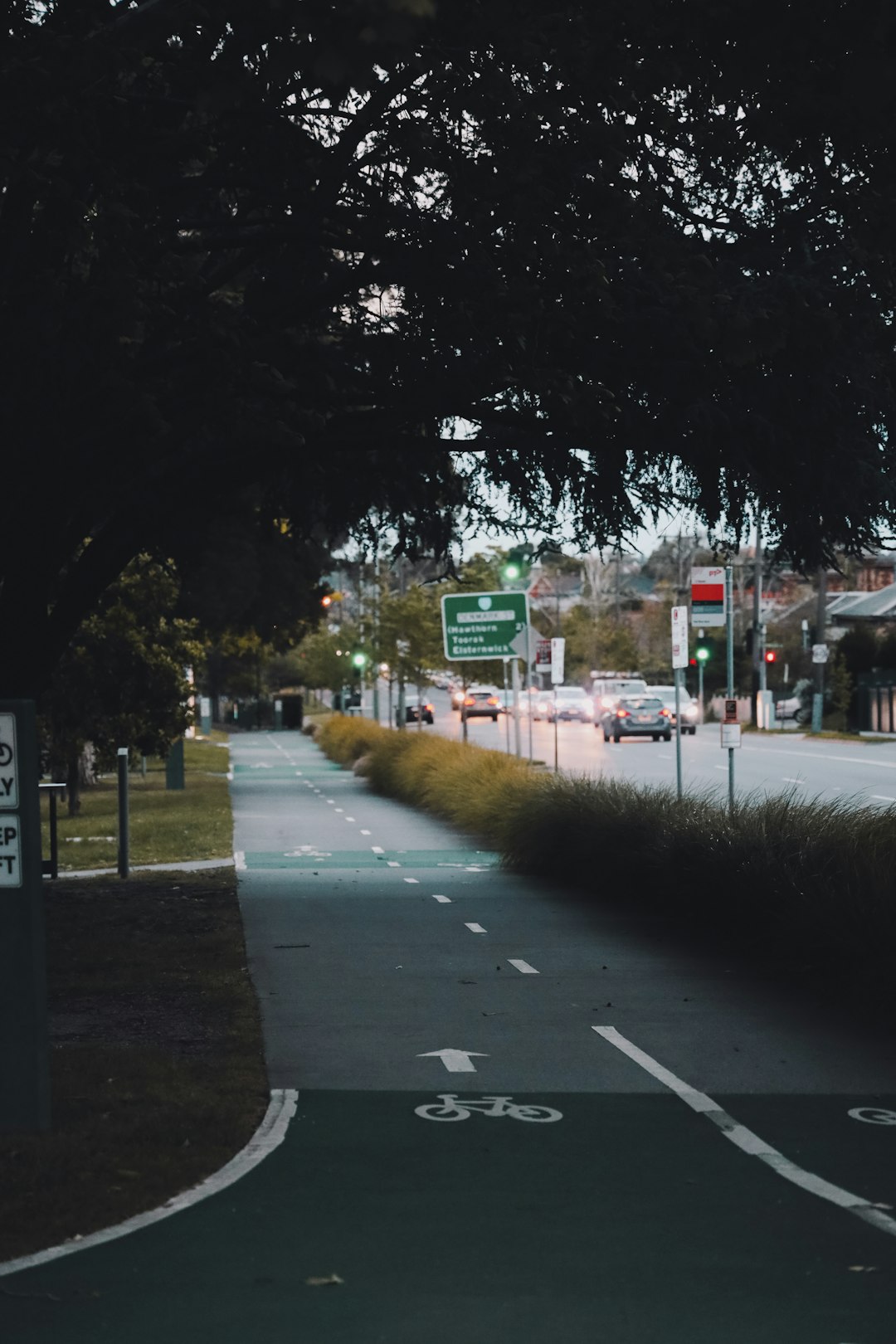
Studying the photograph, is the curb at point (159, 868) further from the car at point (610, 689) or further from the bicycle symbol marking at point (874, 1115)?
the car at point (610, 689)

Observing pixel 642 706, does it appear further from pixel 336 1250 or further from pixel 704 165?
pixel 336 1250

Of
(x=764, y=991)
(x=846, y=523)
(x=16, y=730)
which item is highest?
(x=846, y=523)

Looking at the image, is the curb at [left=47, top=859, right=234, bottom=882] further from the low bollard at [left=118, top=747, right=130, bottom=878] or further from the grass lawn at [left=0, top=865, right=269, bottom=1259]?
the grass lawn at [left=0, top=865, right=269, bottom=1259]

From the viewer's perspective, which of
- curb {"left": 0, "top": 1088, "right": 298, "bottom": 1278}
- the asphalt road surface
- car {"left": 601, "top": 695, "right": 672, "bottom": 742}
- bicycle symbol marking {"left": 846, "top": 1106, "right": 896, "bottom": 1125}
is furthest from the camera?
car {"left": 601, "top": 695, "right": 672, "bottom": 742}

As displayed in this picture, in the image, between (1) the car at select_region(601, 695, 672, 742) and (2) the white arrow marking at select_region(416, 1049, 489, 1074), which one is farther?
(1) the car at select_region(601, 695, 672, 742)

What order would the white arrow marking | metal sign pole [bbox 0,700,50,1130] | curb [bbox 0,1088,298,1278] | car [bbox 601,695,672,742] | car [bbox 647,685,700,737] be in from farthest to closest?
car [bbox 647,685,700,737] < car [bbox 601,695,672,742] < the white arrow marking < metal sign pole [bbox 0,700,50,1130] < curb [bbox 0,1088,298,1278]

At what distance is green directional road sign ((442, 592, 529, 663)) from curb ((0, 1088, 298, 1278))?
2474 centimetres

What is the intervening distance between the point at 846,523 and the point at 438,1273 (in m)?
9.89

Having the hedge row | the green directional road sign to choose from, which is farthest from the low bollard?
the green directional road sign

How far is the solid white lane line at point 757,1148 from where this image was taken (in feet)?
21.6

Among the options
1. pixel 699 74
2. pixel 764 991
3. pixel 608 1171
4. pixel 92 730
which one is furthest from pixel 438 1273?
pixel 92 730

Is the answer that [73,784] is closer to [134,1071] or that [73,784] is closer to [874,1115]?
[134,1071]

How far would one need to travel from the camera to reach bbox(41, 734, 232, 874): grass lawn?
73.4ft

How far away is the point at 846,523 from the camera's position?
1469cm
